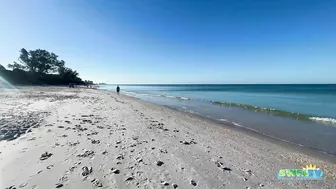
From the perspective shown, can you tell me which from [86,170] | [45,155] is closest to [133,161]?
[86,170]

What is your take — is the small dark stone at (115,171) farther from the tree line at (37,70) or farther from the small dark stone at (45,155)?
the tree line at (37,70)

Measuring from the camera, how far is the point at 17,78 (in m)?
59.4

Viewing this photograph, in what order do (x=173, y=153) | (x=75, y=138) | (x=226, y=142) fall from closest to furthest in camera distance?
(x=173, y=153)
(x=75, y=138)
(x=226, y=142)

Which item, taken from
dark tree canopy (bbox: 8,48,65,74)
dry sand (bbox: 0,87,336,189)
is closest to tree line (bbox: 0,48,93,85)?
dark tree canopy (bbox: 8,48,65,74)

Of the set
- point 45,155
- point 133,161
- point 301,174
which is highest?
point 45,155

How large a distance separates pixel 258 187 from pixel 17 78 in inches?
3049

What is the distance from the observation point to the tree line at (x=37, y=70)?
58.9m

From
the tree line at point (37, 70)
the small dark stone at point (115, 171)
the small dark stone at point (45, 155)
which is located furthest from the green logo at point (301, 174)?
the tree line at point (37, 70)

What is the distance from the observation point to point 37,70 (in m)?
71.1

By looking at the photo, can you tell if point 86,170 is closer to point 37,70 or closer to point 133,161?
point 133,161

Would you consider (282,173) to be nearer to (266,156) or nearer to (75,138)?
(266,156)

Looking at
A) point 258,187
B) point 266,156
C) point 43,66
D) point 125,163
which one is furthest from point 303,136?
point 43,66

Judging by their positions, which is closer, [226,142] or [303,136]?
[226,142]

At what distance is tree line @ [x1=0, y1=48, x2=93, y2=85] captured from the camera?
58.9 m
